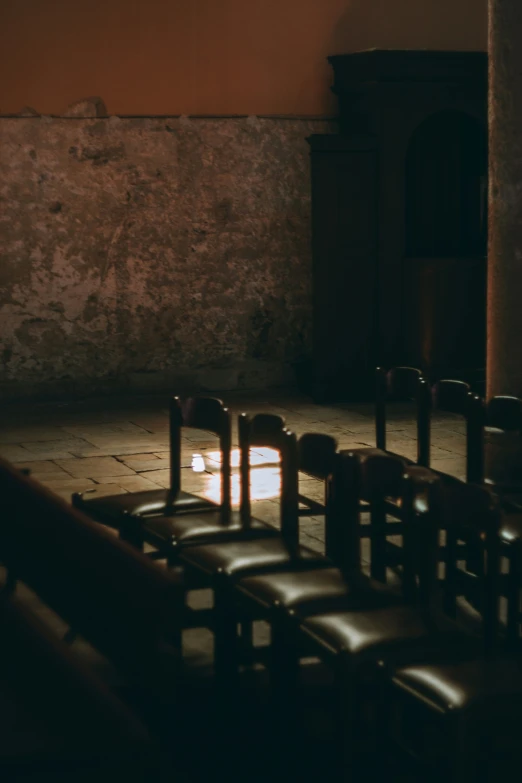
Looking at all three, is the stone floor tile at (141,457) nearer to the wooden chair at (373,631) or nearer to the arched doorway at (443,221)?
the arched doorway at (443,221)

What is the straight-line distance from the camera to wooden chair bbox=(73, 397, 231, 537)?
4422mm

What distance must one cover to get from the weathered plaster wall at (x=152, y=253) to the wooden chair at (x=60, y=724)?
21.5 feet

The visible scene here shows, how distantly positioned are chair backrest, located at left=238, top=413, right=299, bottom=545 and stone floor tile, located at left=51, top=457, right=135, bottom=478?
7.93 feet

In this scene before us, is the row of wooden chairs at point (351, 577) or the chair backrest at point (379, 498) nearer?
the row of wooden chairs at point (351, 577)

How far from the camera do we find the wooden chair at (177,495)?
174 inches

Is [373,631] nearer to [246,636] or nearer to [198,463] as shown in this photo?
[246,636]

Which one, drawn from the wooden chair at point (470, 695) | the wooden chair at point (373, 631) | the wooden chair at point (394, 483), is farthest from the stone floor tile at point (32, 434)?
the wooden chair at point (470, 695)

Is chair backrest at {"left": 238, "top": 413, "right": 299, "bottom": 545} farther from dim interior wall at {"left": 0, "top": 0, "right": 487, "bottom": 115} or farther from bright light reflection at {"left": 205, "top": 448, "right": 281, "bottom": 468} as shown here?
Result: dim interior wall at {"left": 0, "top": 0, "right": 487, "bottom": 115}

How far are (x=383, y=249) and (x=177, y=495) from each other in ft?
16.5

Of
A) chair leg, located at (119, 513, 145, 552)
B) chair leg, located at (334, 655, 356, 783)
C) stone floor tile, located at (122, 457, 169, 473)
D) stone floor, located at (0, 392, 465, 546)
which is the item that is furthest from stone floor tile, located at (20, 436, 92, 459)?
chair leg, located at (334, 655, 356, 783)

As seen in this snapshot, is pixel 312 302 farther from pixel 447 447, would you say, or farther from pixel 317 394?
pixel 447 447

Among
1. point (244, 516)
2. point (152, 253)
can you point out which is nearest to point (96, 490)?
point (244, 516)

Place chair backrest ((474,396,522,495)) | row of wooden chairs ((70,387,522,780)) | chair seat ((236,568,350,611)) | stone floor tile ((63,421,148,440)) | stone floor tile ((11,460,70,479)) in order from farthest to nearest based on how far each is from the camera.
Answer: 1. stone floor tile ((63,421,148,440))
2. stone floor tile ((11,460,70,479))
3. chair backrest ((474,396,522,495))
4. chair seat ((236,568,350,611))
5. row of wooden chairs ((70,387,522,780))

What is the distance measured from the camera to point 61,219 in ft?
29.7
